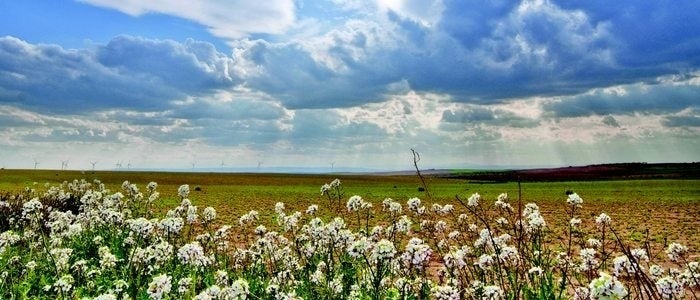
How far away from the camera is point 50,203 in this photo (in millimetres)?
23953

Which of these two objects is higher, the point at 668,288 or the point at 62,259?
the point at 668,288

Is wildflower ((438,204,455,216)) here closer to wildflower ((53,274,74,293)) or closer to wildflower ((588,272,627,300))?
wildflower ((53,274,74,293))

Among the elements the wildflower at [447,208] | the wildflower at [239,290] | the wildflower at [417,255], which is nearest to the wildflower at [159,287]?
the wildflower at [239,290]

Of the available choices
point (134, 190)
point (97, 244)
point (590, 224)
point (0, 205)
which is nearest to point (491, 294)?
point (97, 244)

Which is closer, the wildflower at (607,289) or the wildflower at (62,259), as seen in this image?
the wildflower at (607,289)

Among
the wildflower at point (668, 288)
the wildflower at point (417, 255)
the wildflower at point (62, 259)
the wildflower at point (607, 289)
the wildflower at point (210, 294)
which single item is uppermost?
the wildflower at point (607, 289)

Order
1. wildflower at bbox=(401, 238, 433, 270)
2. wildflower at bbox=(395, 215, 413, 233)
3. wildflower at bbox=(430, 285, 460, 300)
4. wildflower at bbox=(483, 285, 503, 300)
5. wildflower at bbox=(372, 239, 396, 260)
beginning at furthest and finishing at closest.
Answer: wildflower at bbox=(395, 215, 413, 233) → wildflower at bbox=(401, 238, 433, 270) → wildflower at bbox=(372, 239, 396, 260) → wildflower at bbox=(430, 285, 460, 300) → wildflower at bbox=(483, 285, 503, 300)

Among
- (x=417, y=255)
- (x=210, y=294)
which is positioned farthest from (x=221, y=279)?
(x=417, y=255)

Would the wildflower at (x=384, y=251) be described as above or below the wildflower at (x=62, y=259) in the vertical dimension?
above

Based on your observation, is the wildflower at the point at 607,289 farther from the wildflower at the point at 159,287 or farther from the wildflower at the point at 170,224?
the wildflower at the point at 170,224

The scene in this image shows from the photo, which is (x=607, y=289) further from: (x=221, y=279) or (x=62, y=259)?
(x=62, y=259)

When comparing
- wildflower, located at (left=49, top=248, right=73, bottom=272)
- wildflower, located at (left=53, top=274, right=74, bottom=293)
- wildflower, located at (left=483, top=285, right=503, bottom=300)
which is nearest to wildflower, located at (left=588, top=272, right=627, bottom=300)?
wildflower, located at (left=483, top=285, right=503, bottom=300)

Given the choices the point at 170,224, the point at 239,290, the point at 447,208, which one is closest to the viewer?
the point at 239,290

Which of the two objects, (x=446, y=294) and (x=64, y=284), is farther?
(x=64, y=284)
